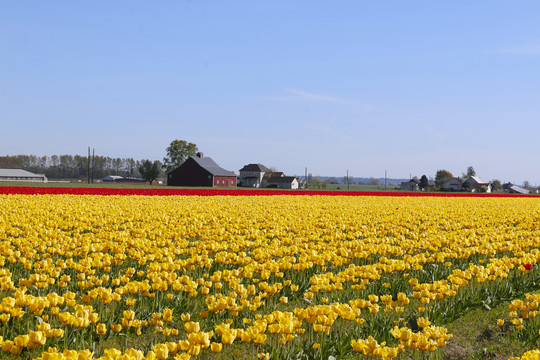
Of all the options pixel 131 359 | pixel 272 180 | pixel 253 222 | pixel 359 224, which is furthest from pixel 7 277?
pixel 272 180

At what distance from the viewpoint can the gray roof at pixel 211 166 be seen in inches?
3701

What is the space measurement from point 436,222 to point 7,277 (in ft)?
48.6

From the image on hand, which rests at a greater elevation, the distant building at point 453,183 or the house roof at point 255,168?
the house roof at point 255,168

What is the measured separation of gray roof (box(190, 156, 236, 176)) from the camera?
308 ft

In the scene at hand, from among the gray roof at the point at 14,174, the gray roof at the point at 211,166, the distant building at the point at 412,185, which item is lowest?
the distant building at the point at 412,185

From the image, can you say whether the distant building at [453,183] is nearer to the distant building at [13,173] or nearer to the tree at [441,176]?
the tree at [441,176]

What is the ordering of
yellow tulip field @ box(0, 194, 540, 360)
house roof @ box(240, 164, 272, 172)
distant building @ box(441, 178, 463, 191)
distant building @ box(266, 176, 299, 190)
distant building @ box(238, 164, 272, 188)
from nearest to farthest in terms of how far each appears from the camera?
1. yellow tulip field @ box(0, 194, 540, 360)
2. distant building @ box(266, 176, 299, 190)
3. distant building @ box(238, 164, 272, 188)
4. house roof @ box(240, 164, 272, 172)
5. distant building @ box(441, 178, 463, 191)

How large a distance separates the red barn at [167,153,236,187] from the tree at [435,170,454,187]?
236 feet

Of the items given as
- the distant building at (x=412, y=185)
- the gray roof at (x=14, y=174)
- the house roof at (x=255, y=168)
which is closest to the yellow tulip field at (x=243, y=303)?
the gray roof at (x=14, y=174)

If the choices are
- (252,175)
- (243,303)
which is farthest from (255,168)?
(243,303)

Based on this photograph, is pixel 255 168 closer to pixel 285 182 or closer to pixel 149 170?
pixel 285 182

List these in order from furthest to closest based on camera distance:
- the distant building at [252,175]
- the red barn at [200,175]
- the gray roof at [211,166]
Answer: the distant building at [252,175] → the gray roof at [211,166] → the red barn at [200,175]

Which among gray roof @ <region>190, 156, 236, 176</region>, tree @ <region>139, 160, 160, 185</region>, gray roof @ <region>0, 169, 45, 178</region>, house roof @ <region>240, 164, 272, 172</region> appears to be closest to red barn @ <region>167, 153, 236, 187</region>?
gray roof @ <region>190, 156, 236, 176</region>

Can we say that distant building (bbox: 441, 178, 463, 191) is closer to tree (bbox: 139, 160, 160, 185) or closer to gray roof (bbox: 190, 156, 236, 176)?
gray roof (bbox: 190, 156, 236, 176)
